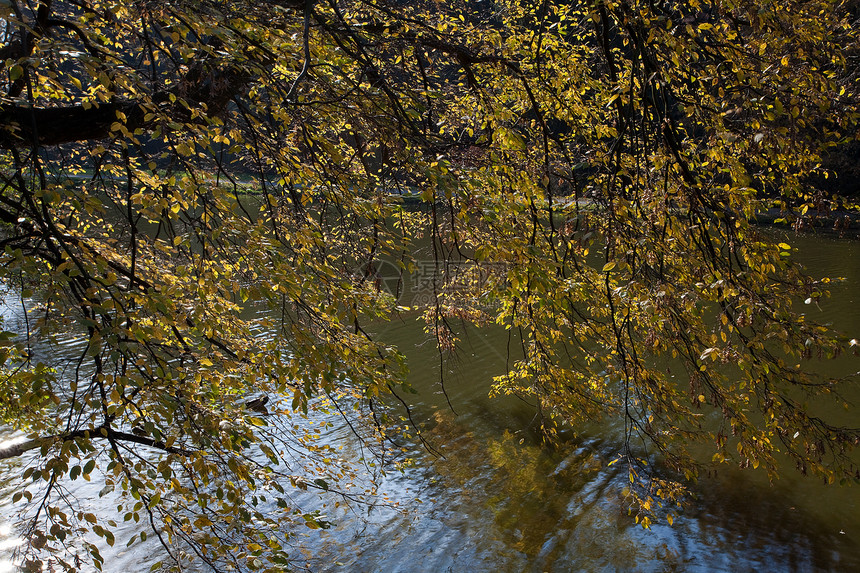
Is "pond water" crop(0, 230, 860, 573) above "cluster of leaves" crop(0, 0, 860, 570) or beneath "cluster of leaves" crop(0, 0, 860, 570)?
beneath

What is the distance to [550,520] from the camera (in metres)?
7.52

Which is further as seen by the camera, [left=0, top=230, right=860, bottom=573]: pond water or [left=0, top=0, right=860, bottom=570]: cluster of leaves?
[left=0, top=230, right=860, bottom=573]: pond water

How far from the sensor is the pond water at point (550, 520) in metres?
6.64

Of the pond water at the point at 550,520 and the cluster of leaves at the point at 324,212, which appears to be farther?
the pond water at the point at 550,520

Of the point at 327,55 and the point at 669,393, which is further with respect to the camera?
the point at 669,393

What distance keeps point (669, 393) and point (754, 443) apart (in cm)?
95

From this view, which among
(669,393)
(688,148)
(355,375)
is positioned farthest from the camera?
(688,148)

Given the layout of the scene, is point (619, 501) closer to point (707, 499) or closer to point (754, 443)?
point (707, 499)

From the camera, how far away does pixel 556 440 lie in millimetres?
9578

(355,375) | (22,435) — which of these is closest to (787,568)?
(355,375)

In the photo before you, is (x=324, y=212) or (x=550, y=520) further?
(x=550, y=520)

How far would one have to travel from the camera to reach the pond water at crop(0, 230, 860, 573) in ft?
21.8

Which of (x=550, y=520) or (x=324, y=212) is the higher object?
(x=324, y=212)

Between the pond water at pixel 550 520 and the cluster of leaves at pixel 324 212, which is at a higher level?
the cluster of leaves at pixel 324 212
